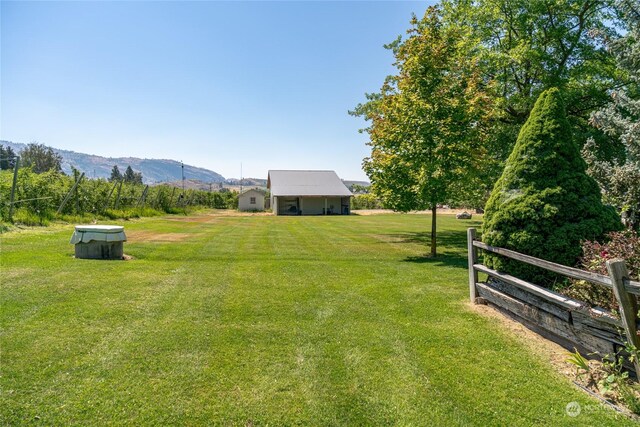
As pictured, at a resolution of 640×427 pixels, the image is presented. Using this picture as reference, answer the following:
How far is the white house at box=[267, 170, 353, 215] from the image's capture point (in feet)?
144

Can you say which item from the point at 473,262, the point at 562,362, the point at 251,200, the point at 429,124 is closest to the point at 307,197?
the point at 251,200

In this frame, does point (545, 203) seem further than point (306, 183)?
No

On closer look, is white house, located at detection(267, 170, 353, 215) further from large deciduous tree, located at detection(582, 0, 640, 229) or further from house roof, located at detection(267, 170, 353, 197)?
large deciduous tree, located at detection(582, 0, 640, 229)

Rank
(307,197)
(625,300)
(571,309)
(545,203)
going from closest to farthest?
(625,300) → (571,309) → (545,203) → (307,197)

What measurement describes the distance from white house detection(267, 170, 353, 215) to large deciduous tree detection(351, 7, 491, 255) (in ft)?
103

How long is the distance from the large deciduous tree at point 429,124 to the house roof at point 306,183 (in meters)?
31.6

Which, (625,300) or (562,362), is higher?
(625,300)

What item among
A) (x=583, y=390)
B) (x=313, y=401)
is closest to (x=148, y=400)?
(x=313, y=401)

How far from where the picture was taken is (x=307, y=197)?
44.7 m

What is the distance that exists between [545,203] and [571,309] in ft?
6.65

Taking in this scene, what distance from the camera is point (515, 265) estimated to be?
5438 mm

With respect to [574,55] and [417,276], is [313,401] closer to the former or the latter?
[417,276]

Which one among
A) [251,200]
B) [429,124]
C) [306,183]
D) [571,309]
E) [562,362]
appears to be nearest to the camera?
[571,309]

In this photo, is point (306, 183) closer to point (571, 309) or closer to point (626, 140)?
point (626, 140)
